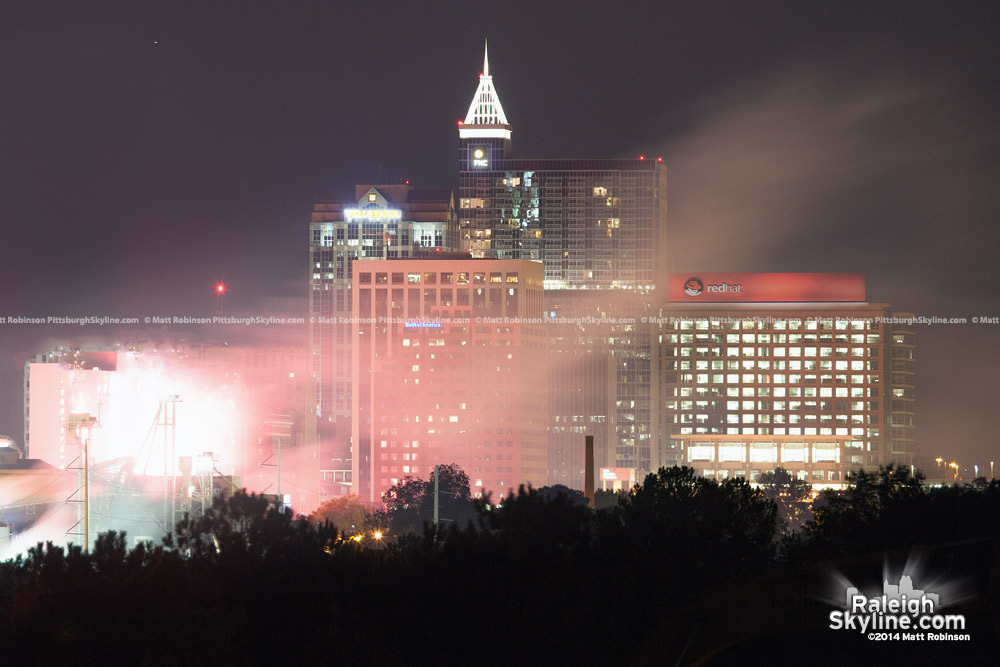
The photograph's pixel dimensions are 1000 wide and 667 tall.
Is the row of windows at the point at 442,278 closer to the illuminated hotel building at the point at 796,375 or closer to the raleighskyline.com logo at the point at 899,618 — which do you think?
the illuminated hotel building at the point at 796,375

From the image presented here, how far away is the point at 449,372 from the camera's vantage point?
158000mm

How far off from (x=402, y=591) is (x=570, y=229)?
157 m

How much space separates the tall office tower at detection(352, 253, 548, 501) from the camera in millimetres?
153500

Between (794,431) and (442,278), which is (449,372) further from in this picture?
(794,431)

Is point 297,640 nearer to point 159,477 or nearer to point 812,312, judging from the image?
point 159,477

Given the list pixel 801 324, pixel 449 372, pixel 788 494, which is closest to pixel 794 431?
pixel 801 324

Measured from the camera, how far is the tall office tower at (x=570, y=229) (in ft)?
567

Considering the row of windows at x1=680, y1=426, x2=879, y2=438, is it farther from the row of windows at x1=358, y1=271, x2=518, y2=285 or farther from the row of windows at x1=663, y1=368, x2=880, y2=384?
the row of windows at x1=358, y1=271, x2=518, y2=285

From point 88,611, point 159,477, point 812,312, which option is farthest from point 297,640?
point 812,312

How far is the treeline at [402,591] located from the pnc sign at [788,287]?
119 m

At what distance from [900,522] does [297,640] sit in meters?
21.6

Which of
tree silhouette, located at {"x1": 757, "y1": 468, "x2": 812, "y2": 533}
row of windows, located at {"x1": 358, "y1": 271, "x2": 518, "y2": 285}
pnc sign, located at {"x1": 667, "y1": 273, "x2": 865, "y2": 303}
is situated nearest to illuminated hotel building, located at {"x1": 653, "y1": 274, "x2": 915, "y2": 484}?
pnc sign, located at {"x1": 667, "y1": 273, "x2": 865, "y2": 303}

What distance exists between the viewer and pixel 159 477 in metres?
104

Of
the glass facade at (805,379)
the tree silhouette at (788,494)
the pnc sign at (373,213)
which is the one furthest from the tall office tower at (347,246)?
the tree silhouette at (788,494)
